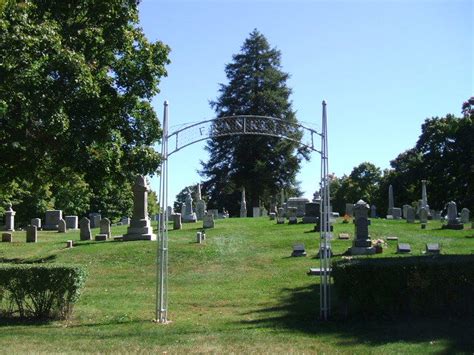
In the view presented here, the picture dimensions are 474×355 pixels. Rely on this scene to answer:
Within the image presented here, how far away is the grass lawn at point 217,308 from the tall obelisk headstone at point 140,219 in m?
1.30

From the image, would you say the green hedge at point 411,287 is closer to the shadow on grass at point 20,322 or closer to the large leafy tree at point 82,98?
the shadow on grass at point 20,322

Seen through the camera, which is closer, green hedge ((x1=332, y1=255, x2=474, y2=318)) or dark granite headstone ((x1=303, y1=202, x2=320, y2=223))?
green hedge ((x1=332, y1=255, x2=474, y2=318))

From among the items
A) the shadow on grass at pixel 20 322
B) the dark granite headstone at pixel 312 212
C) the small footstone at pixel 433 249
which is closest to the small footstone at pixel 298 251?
the small footstone at pixel 433 249

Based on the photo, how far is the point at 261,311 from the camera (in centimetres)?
1273

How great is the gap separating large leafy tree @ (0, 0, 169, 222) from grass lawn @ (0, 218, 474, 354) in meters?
3.49

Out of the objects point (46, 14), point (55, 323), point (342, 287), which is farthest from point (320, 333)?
point (46, 14)

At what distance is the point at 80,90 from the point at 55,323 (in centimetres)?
836

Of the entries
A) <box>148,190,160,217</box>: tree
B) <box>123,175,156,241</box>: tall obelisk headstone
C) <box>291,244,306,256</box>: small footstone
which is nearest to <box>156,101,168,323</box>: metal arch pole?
<box>291,244,306,256</box>: small footstone

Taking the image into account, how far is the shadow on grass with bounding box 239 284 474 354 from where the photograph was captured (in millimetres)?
9445

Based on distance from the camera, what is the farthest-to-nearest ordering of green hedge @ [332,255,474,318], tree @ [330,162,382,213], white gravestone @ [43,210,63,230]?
tree @ [330,162,382,213]
white gravestone @ [43,210,63,230]
green hedge @ [332,255,474,318]

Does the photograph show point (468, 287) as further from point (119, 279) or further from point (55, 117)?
point (55, 117)

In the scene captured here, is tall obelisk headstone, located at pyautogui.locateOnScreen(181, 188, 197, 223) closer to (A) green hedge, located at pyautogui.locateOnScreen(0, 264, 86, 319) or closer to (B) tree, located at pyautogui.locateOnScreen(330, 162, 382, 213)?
(A) green hedge, located at pyautogui.locateOnScreen(0, 264, 86, 319)

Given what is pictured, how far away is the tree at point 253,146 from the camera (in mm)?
55438

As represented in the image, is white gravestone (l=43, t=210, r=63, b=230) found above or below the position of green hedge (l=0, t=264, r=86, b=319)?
above
